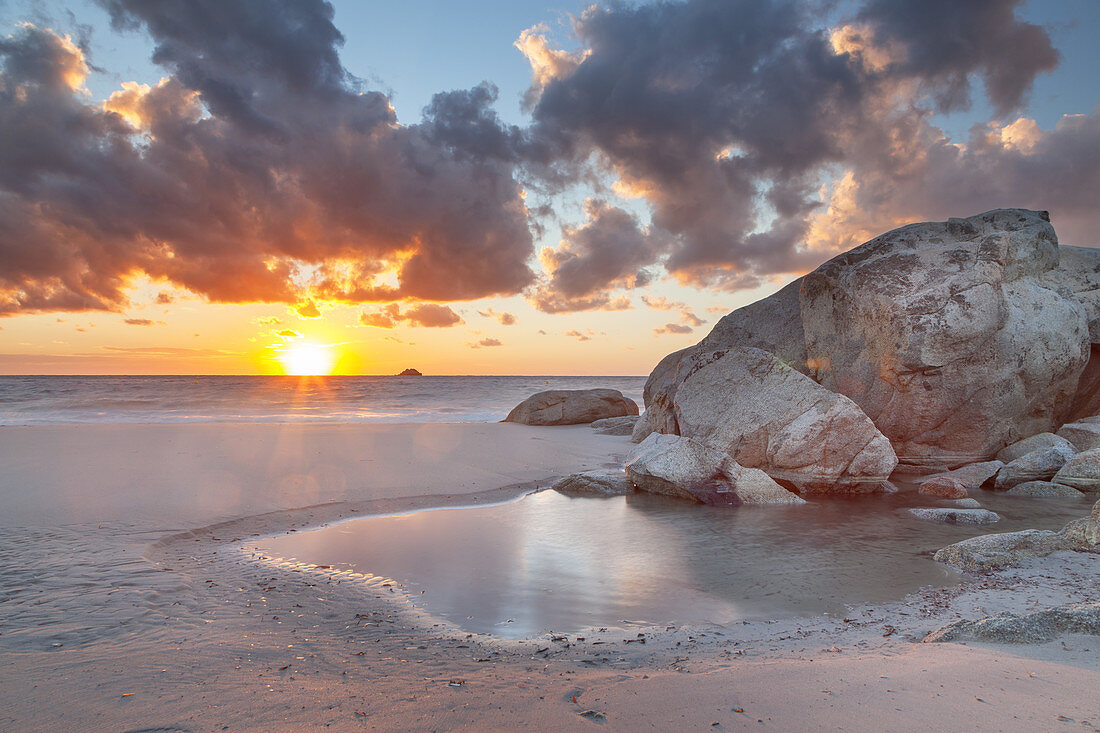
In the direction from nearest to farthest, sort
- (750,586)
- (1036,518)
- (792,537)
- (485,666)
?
1. (485,666)
2. (750,586)
3. (792,537)
4. (1036,518)

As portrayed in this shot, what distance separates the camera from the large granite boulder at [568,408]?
21.7 meters

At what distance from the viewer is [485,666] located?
369 centimetres

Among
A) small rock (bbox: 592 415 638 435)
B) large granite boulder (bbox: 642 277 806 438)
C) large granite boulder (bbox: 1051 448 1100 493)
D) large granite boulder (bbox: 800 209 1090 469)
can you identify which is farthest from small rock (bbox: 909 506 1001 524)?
small rock (bbox: 592 415 638 435)

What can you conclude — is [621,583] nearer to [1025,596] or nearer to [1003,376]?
[1025,596]

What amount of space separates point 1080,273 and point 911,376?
257 inches

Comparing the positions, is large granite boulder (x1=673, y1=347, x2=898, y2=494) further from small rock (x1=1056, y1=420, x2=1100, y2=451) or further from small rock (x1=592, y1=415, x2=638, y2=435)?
small rock (x1=592, y1=415, x2=638, y2=435)

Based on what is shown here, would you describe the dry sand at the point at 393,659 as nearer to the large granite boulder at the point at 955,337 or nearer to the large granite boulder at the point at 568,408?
the large granite boulder at the point at 955,337

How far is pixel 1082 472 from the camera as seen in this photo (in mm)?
10461

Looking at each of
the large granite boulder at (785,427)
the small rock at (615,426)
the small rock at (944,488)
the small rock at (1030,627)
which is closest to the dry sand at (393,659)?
the small rock at (1030,627)

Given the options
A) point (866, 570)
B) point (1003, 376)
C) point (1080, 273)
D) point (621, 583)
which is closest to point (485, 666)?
point (621, 583)

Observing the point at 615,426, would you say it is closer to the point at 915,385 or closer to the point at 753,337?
the point at 753,337

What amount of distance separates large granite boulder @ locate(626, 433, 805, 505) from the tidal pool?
1.31 ft

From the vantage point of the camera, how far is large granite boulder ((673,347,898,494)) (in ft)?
34.7

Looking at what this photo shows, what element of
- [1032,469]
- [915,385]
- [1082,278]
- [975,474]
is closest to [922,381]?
[915,385]
